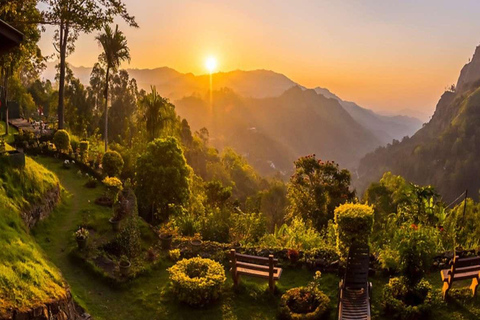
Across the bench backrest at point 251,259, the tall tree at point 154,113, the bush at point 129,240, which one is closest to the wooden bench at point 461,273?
the bench backrest at point 251,259

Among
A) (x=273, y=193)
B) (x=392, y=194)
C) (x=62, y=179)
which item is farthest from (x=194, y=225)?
(x=273, y=193)

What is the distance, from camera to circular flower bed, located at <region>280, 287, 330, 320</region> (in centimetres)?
1092

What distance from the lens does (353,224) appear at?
11016 mm

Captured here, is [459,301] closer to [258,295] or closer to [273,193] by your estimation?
[258,295]

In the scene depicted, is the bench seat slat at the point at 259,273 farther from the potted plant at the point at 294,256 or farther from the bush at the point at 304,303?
the potted plant at the point at 294,256

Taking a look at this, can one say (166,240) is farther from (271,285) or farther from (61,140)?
(61,140)

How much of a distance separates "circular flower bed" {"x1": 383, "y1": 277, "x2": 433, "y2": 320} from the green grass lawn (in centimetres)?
41

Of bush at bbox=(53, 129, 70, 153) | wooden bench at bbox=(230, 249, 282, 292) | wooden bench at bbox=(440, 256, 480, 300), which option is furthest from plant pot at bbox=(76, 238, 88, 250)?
bush at bbox=(53, 129, 70, 153)

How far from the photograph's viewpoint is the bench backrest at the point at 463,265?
37.1 feet

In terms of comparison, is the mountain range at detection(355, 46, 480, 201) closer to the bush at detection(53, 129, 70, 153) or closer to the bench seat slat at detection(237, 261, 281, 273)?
the bush at detection(53, 129, 70, 153)

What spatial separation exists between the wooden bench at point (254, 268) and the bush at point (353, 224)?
236 centimetres

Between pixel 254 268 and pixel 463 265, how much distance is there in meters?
6.58

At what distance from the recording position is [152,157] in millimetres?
21641

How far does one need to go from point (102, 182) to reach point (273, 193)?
44827mm
